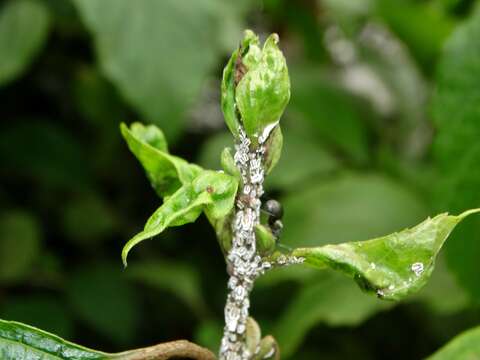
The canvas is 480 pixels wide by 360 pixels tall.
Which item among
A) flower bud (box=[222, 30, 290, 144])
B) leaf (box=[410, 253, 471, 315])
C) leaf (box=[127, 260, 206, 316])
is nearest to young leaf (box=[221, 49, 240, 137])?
flower bud (box=[222, 30, 290, 144])

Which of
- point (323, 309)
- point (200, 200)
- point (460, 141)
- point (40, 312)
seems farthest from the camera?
point (40, 312)

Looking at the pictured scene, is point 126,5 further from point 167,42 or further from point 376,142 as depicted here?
point 376,142

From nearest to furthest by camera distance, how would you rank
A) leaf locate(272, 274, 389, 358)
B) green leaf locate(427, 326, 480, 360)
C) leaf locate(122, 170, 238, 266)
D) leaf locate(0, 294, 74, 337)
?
1. leaf locate(122, 170, 238, 266)
2. green leaf locate(427, 326, 480, 360)
3. leaf locate(272, 274, 389, 358)
4. leaf locate(0, 294, 74, 337)

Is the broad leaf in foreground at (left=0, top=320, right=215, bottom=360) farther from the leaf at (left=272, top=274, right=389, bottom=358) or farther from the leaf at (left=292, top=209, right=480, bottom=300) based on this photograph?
the leaf at (left=272, top=274, right=389, bottom=358)

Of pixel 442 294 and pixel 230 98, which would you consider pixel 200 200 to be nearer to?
pixel 230 98

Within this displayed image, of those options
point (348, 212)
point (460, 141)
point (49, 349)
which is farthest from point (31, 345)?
point (348, 212)

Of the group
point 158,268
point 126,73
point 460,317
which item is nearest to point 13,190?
point 158,268
